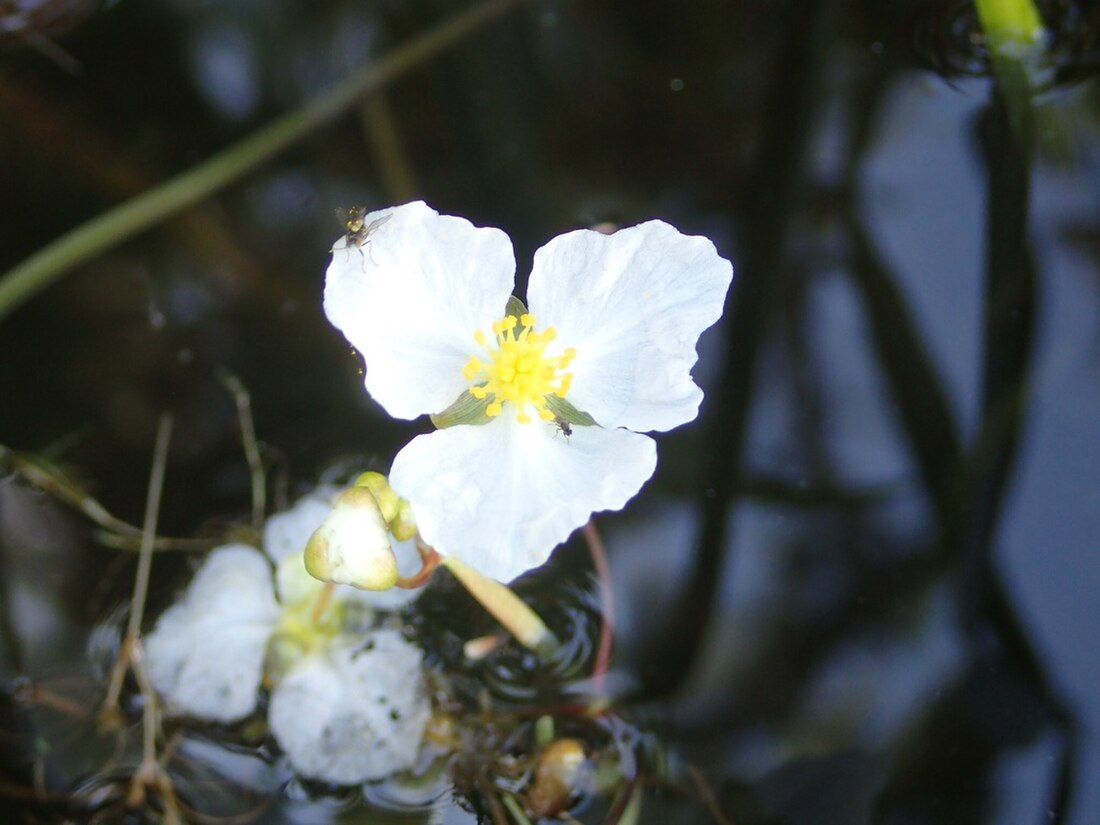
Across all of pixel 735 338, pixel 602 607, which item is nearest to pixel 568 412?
pixel 602 607

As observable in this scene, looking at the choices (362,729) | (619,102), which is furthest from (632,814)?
(619,102)

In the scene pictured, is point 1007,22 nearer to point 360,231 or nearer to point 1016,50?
point 1016,50

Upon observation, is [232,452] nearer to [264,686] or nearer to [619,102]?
[264,686]

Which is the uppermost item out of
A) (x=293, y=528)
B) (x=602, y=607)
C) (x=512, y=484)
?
(x=512, y=484)

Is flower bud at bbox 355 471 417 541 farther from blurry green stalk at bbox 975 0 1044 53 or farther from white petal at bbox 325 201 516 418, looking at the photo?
blurry green stalk at bbox 975 0 1044 53

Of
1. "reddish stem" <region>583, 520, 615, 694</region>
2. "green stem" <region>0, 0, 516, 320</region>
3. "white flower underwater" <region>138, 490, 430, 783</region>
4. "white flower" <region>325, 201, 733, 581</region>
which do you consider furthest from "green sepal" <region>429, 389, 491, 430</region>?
"green stem" <region>0, 0, 516, 320</region>

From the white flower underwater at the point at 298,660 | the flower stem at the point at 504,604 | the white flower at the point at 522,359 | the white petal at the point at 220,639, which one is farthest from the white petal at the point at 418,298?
the white petal at the point at 220,639
